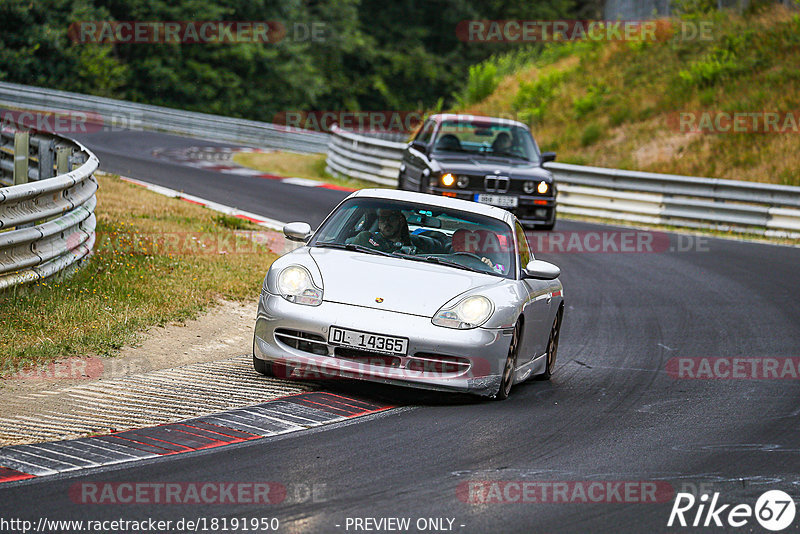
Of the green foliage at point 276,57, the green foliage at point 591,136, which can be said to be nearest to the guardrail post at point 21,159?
the green foliage at point 591,136

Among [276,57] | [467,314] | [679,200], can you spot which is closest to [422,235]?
[467,314]

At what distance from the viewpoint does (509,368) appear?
790 cm

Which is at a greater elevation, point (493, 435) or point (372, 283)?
point (372, 283)

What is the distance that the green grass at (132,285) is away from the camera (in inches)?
330

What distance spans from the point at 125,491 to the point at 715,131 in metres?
23.9

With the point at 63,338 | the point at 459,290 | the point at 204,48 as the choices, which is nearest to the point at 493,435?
the point at 459,290

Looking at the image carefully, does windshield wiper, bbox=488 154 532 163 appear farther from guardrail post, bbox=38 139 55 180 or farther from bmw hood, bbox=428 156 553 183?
guardrail post, bbox=38 139 55 180

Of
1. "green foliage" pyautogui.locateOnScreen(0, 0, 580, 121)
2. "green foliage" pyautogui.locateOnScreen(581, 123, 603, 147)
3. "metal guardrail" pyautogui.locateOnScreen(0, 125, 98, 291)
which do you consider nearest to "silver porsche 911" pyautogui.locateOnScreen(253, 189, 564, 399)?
"metal guardrail" pyautogui.locateOnScreen(0, 125, 98, 291)

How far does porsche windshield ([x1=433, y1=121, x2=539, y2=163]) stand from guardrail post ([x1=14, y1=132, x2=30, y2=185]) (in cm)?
639

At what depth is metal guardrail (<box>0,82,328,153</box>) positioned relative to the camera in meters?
35.5

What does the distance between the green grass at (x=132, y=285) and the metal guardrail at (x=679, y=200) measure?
352 inches

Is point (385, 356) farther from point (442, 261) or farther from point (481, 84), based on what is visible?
point (481, 84)

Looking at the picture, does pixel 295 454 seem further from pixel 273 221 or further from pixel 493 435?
pixel 273 221

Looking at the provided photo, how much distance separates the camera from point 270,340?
7648 mm
